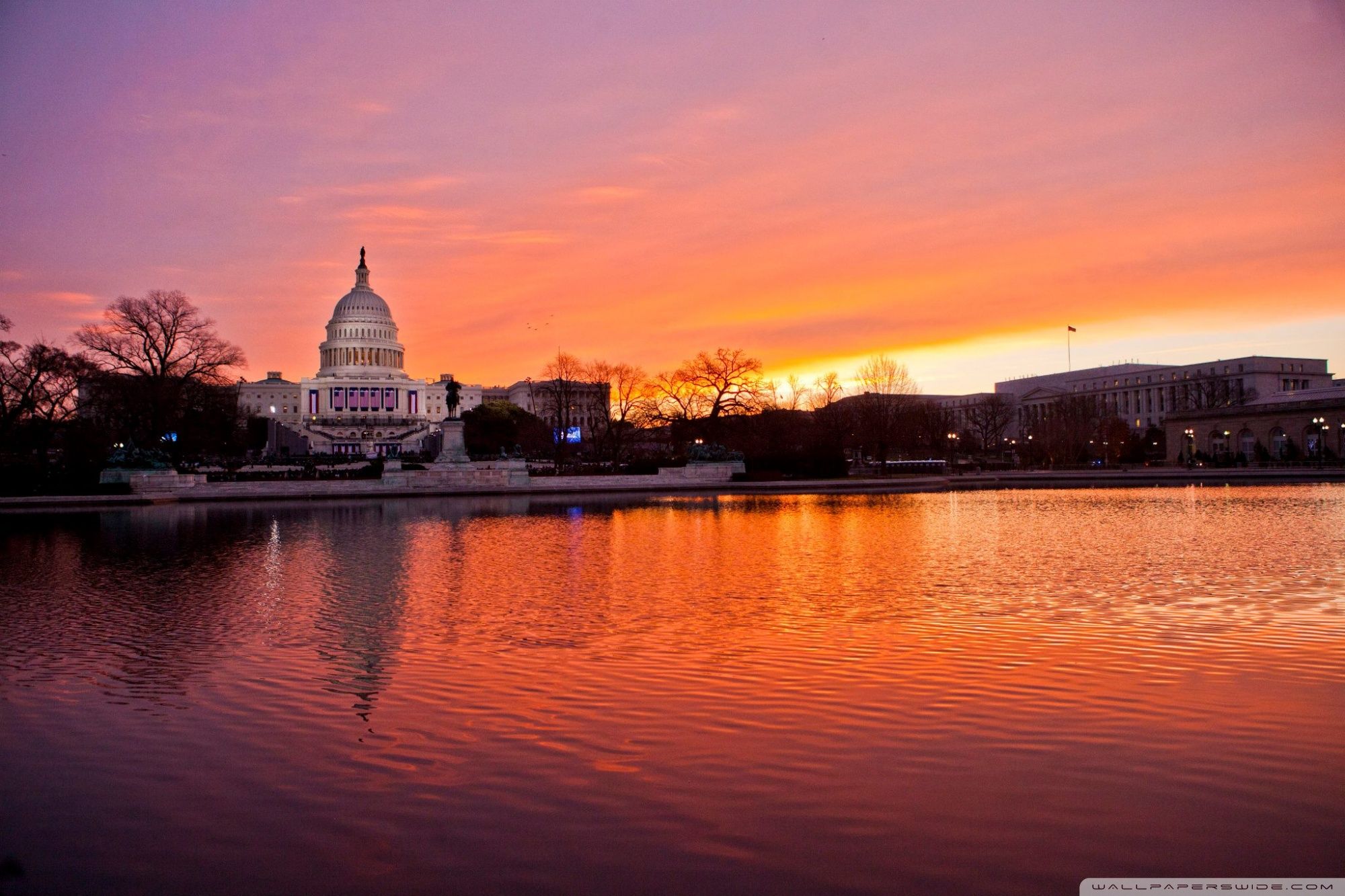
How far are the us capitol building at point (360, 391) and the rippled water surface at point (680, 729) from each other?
379 ft

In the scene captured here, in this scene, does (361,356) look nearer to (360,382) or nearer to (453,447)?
(360,382)

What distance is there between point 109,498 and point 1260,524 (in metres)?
47.2

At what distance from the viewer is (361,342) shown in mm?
148500

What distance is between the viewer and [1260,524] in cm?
2552

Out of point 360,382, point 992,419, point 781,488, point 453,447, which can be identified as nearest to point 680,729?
point 781,488

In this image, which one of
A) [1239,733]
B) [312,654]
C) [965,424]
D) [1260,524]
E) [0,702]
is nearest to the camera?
[1239,733]

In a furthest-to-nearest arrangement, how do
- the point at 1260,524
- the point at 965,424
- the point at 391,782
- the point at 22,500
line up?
1. the point at 965,424
2. the point at 22,500
3. the point at 1260,524
4. the point at 391,782

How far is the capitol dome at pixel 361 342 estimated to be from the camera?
485 feet

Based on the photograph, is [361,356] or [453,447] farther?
[361,356]

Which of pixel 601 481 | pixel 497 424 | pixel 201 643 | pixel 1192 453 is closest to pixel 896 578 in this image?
pixel 201 643

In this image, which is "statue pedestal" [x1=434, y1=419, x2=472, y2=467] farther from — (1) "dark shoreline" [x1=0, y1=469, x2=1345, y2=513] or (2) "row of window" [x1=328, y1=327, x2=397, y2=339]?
(2) "row of window" [x1=328, y1=327, x2=397, y2=339]

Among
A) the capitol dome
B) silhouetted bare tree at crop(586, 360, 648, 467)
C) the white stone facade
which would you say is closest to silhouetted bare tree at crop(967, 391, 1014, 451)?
silhouetted bare tree at crop(586, 360, 648, 467)

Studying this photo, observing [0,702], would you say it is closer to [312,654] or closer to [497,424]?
[312,654]

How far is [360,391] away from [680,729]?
145548mm
